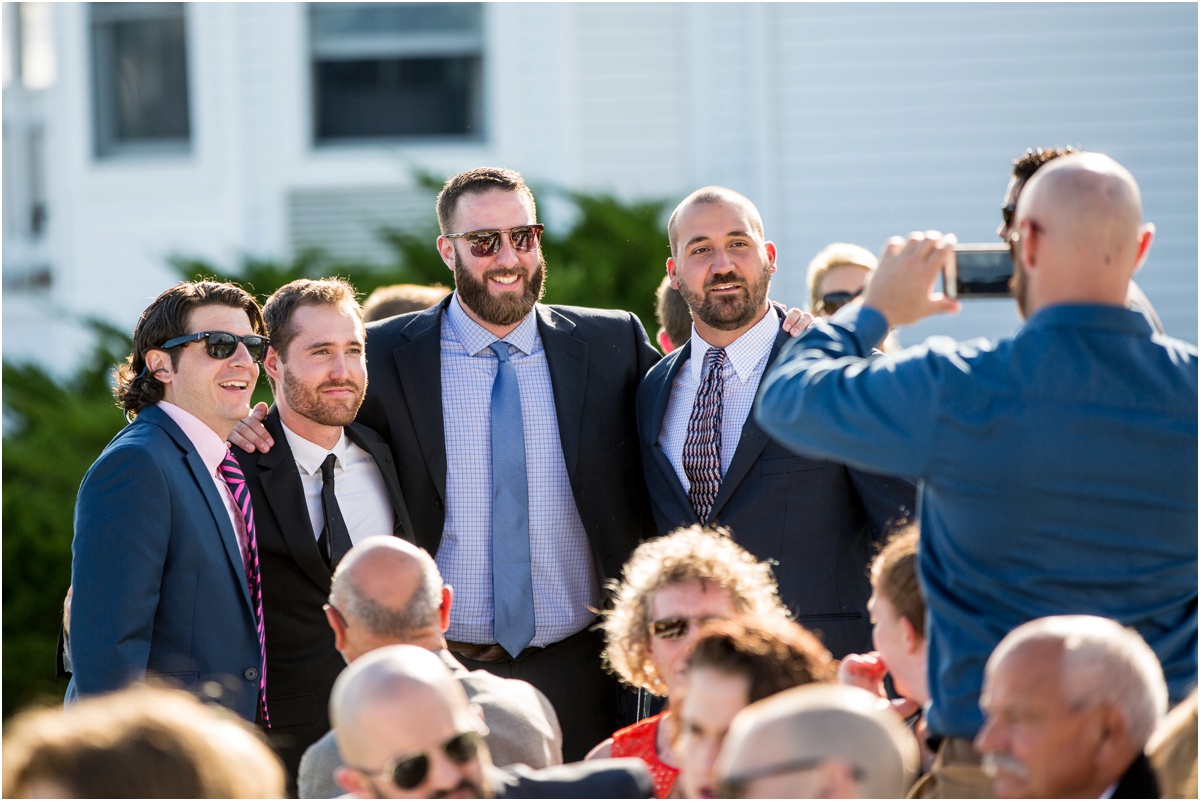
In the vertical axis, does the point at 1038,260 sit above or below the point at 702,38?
below

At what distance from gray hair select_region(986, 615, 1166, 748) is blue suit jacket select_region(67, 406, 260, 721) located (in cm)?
217

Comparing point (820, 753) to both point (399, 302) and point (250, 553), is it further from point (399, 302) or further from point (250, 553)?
point (399, 302)

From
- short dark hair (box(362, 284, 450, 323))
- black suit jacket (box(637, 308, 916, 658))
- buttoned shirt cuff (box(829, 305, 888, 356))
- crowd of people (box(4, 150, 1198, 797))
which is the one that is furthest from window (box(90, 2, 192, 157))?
buttoned shirt cuff (box(829, 305, 888, 356))

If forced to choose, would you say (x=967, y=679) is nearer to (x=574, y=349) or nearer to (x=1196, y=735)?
(x=1196, y=735)

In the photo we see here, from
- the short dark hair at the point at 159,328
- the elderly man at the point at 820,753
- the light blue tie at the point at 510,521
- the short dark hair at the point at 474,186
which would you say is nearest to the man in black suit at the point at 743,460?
the light blue tie at the point at 510,521

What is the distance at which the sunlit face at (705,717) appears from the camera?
95.8 inches

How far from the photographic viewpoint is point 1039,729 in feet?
7.29

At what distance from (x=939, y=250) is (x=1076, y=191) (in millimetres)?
275

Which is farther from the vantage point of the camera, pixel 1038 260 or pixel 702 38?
pixel 702 38

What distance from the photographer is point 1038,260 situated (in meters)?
2.48

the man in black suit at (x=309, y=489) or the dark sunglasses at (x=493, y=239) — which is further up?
the dark sunglasses at (x=493, y=239)

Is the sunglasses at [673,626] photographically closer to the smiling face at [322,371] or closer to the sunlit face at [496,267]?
the smiling face at [322,371]

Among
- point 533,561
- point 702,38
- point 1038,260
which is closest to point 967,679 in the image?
point 1038,260

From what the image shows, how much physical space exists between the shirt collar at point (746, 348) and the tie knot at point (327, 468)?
116 centimetres
